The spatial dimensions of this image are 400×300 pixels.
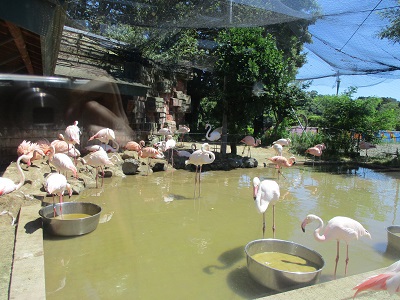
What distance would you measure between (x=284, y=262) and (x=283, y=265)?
0.18 feet

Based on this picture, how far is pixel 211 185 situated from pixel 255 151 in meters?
6.24

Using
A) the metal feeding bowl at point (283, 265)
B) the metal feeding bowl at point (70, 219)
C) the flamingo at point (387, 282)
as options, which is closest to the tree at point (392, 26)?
the metal feeding bowl at point (283, 265)

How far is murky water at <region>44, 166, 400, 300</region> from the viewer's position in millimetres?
2922

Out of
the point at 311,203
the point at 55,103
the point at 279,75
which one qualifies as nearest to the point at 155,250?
the point at 311,203

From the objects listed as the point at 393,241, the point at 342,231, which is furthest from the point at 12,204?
Answer: the point at 393,241

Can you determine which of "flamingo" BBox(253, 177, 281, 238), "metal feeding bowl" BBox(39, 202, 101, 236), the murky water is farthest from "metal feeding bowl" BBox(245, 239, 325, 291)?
"metal feeding bowl" BBox(39, 202, 101, 236)

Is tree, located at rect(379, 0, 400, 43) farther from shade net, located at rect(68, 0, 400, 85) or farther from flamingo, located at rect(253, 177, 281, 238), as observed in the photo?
flamingo, located at rect(253, 177, 281, 238)

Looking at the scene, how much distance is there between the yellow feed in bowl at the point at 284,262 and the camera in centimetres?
308

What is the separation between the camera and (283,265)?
10.3 ft

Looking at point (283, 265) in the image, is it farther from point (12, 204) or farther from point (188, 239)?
point (12, 204)

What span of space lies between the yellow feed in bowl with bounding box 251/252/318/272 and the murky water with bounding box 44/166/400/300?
19 cm

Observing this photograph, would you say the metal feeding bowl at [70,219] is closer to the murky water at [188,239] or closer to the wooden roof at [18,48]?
the murky water at [188,239]

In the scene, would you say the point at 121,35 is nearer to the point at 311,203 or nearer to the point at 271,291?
the point at 311,203

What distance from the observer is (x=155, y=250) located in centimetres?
364
